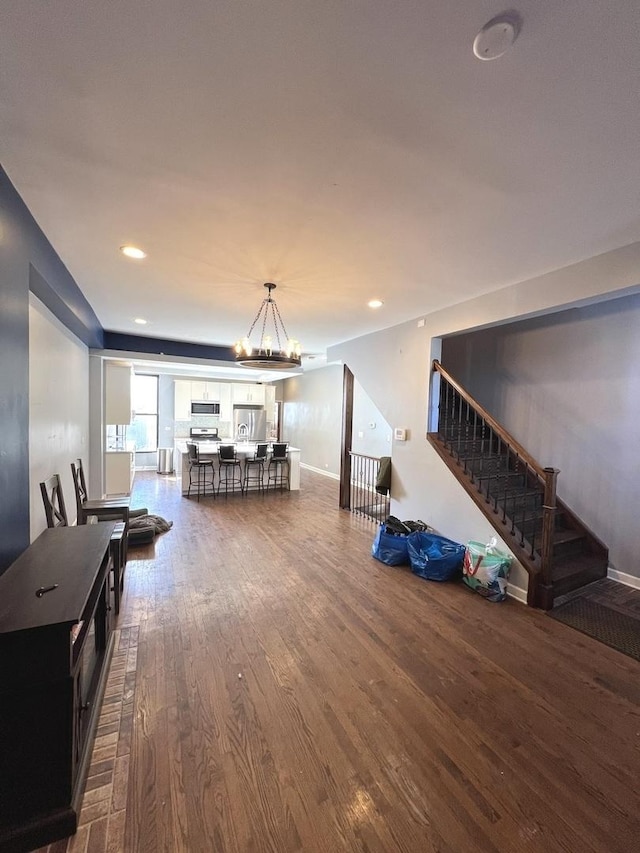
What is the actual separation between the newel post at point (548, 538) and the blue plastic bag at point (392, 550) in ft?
4.11

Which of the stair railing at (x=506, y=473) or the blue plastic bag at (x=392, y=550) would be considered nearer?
the stair railing at (x=506, y=473)

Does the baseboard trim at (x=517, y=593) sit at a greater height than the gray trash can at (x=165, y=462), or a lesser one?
lesser

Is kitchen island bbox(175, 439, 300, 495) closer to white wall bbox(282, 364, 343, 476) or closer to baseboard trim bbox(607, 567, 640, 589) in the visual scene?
white wall bbox(282, 364, 343, 476)

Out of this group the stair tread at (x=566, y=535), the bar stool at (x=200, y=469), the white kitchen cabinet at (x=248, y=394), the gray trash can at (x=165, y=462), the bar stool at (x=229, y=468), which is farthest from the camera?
the white kitchen cabinet at (x=248, y=394)

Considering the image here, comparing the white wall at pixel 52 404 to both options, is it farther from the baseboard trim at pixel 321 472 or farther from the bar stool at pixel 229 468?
the baseboard trim at pixel 321 472

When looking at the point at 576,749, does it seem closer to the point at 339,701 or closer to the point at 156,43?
the point at 339,701

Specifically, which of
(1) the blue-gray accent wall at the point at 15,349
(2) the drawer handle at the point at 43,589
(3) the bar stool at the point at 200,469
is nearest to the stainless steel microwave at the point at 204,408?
(3) the bar stool at the point at 200,469

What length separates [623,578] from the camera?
11.5 feet

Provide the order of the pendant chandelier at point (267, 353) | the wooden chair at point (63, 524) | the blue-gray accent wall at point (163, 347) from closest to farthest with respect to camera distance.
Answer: the wooden chair at point (63, 524)
the pendant chandelier at point (267, 353)
the blue-gray accent wall at point (163, 347)

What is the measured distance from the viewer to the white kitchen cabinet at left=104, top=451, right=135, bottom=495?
20.5 ft

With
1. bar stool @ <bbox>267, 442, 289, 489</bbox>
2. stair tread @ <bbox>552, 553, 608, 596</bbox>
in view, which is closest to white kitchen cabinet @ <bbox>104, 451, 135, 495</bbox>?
bar stool @ <bbox>267, 442, 289, 489</bbox>

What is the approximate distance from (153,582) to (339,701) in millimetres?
2138

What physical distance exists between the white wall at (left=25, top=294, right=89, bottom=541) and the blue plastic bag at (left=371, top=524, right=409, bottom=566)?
10.5 ft

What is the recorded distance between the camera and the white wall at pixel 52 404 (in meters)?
2.85
